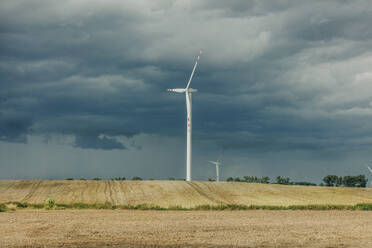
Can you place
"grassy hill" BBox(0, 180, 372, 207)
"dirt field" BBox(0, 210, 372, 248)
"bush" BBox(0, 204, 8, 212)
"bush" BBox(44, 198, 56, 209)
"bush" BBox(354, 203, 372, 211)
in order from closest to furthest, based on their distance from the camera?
"dirt field" BBox(0, 210, 372, 248)
"bush" BBox(0, 204, 8, 212)
"bush" BBox(44, 198, 56, 209)
"bush" BBox(354, 203, 372, 211)
"grassy hill" BBox(0, 180, 372, 207)

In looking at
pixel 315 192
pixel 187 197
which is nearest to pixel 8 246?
pixel 187 197

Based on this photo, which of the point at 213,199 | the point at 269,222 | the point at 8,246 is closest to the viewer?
the point at 8,246

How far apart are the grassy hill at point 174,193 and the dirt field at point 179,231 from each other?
18186 millimetres

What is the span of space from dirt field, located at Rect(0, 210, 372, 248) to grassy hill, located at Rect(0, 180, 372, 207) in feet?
59.7

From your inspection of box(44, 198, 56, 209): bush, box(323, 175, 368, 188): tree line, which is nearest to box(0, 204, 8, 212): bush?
box(44, 198, 56, 209): bush

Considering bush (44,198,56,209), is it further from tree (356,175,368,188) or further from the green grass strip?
tree (356,175,368,188)

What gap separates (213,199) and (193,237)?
3849 centimetres

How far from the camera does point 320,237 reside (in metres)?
34.1

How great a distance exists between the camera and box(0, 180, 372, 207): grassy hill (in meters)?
66.4

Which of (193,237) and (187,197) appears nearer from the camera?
(193,237)

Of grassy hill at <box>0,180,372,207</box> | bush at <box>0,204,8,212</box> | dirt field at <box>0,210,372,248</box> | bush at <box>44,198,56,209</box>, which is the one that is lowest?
dirt field at <box>0,210,372,248</box>

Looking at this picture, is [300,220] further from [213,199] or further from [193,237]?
[213,199]

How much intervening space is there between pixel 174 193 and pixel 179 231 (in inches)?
1534

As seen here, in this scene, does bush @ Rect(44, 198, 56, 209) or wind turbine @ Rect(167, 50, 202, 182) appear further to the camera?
wind turbine @ Rect(167, 50, 202, 182)
